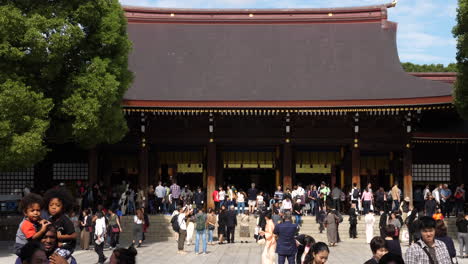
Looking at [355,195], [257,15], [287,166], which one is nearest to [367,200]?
[355,195]

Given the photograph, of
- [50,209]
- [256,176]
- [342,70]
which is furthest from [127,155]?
[50,209]

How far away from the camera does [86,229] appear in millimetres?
20953

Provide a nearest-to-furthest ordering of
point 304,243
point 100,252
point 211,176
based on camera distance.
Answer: point 304,243 → point 100,252 → point 211,176

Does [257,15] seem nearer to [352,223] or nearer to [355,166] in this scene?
[355,166]

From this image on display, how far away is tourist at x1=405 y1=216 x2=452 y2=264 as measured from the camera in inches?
276

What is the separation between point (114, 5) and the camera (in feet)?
74.3

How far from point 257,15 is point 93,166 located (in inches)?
473

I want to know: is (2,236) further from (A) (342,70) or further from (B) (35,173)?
(A) (342,70)

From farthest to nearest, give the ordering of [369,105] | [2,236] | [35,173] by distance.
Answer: [35,173]
[369,105]
[2,236]

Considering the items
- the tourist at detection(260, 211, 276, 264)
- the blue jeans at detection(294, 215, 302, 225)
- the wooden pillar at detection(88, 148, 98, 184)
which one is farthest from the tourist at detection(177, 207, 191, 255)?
the wooden pillar at detection(88, 148, 98, 184)

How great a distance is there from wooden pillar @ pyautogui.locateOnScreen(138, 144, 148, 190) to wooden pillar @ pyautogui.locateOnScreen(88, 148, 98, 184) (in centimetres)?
189

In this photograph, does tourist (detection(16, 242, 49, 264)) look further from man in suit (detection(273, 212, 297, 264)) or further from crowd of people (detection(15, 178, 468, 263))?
man in suit (detection(273, 212, 297, 264))

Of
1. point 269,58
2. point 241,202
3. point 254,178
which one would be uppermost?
point 269,58

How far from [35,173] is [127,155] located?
13.9ft
